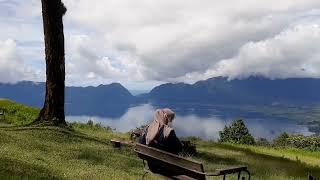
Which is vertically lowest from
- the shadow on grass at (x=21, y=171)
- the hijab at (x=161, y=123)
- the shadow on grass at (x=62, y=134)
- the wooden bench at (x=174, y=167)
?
the shadow on grass at (x=21, y=171)

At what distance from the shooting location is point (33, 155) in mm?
16844

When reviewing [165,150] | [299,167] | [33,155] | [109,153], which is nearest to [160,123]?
[165,150]

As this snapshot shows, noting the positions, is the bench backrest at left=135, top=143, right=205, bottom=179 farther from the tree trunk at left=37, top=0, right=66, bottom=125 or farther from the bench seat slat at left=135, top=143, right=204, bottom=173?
the tree trunk at left=37, top=0, right=66, bottom=125

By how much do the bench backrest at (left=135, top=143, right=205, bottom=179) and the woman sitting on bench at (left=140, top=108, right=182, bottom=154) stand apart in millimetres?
285

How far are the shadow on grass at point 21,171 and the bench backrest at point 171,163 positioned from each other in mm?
2893

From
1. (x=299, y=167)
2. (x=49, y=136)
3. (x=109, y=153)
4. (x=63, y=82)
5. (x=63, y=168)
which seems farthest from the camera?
(x=63, y=82)

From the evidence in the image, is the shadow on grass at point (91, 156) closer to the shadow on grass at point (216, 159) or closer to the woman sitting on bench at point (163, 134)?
the shadow on grass at point (216, 159)

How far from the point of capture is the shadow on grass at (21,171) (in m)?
12.8

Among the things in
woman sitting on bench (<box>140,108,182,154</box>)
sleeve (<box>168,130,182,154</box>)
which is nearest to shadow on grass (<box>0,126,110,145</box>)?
woman sitting on bench (<box>140,108,182,154</box>)

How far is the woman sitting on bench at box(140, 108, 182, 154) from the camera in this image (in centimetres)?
1177

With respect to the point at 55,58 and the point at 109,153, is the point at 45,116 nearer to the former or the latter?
the point at 55,58

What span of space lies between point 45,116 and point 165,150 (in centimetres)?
1365

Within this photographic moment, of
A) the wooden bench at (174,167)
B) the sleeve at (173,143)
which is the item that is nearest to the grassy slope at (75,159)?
the wooden bench at (174,167)

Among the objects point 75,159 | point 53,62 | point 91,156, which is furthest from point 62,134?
point 75,159
